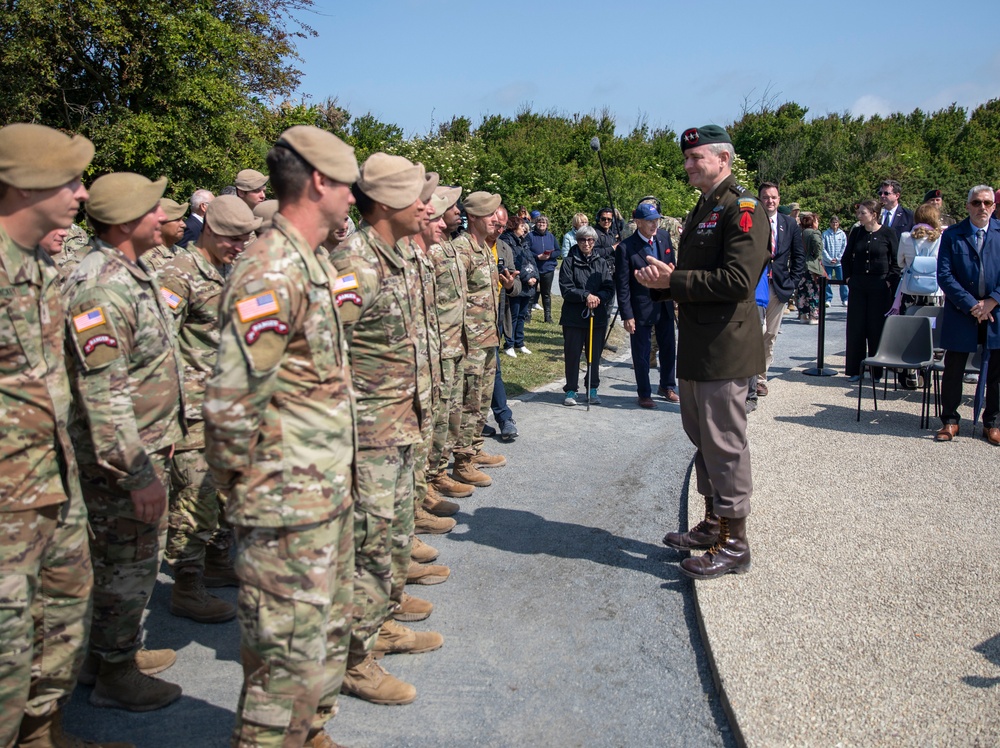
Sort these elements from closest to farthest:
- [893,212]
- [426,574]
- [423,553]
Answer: [426,574] → [423,553] → [893,212]

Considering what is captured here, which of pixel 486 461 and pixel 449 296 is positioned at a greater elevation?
pixel 449 296

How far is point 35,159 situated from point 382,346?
153 cm

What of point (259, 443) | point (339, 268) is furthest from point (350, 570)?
point (339, 268)

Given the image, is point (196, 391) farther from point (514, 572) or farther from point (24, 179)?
point (514, 572)

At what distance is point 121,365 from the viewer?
3400 millimetres

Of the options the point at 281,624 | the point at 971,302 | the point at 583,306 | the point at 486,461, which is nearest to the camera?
the point at 281,624

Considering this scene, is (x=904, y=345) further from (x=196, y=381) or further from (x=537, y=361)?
(x=196, y=381)

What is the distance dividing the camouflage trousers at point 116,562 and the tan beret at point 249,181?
3.87m

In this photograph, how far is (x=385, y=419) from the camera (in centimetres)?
370

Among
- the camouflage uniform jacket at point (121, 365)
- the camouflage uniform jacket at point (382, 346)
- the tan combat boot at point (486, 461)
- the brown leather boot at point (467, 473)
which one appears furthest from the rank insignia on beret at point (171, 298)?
the tan combat boot at point (486, 461)

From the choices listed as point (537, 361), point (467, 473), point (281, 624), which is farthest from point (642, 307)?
point (281, 624)

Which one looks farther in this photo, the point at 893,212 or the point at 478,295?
the point at 893,212

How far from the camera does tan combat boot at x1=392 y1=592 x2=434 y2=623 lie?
4.51 m

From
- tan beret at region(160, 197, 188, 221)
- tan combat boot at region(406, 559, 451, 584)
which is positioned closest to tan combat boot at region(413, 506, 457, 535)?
tan combat boot at region(406, 559, 451, 584)
